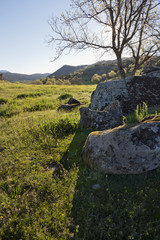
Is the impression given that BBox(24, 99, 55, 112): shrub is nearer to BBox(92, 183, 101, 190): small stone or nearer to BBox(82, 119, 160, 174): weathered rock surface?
BBox(82, 119, 160, 174): weathered rock surface

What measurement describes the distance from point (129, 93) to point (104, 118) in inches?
106

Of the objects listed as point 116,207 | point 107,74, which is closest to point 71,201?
point 116,207

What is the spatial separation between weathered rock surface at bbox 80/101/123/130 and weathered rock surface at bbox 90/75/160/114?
1.57 m

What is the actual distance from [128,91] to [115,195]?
597cm

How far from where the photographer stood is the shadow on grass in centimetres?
253

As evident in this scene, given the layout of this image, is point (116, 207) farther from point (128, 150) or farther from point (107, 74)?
point (107, 74)

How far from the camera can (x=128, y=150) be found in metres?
3.67

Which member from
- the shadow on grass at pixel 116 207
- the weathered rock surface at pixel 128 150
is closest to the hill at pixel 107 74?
the weathered rock surface at pixel 128 150

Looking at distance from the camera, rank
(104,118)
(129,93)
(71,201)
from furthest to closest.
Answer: (129,93) < (104,118) < (71,201)

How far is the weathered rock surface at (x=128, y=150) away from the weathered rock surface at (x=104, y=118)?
6.61 feet

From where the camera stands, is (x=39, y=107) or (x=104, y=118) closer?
(x=104, y=118)

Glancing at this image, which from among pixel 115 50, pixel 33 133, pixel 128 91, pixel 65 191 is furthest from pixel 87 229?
pixel 115 50

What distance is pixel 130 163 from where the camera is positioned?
361 cm

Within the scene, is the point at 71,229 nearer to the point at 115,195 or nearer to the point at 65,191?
the point at 65,191
